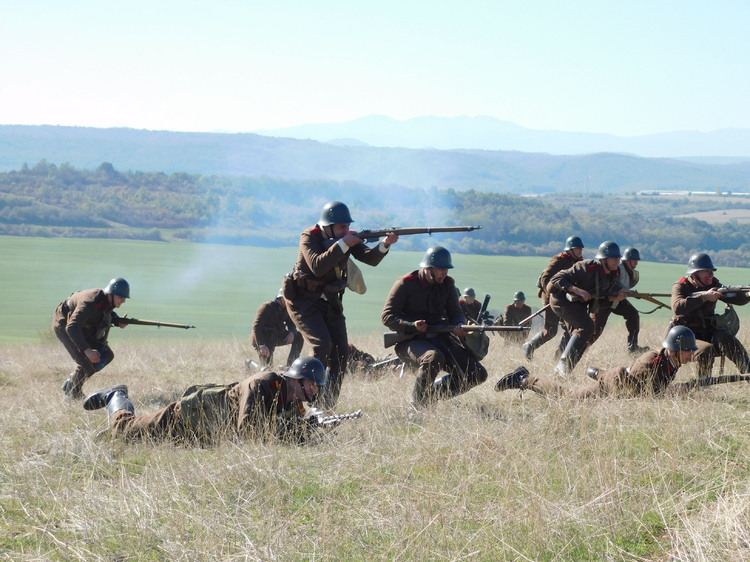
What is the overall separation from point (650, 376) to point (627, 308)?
5.49 metres

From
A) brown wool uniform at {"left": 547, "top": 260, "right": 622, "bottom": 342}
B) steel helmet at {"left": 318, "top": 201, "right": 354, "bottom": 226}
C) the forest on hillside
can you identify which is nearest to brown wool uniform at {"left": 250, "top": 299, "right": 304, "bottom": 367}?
brown wool uniform at {"left": 547, "top": 260, "right": 622, "bottom": 342}

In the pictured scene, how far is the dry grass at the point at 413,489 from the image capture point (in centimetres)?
507

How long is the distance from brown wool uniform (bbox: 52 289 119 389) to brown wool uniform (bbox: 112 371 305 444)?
10.1 ft

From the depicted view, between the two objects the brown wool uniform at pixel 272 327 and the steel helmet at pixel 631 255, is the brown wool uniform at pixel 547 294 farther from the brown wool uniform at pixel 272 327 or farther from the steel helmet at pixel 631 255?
the brown wool uniform at pixel 272 327

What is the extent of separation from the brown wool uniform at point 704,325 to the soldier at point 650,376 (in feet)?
3.54

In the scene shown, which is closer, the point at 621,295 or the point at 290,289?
the point at 290,289

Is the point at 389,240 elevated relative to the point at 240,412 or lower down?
elevated

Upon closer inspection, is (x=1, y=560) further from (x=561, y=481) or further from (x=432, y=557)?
(x=561, y=481)

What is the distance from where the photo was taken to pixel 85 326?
10586 mm

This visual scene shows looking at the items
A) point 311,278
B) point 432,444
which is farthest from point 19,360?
point 432,444

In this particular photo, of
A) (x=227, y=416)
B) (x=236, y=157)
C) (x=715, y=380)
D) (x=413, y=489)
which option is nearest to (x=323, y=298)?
(x=227, y=416)

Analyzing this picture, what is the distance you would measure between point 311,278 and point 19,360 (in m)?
8.22

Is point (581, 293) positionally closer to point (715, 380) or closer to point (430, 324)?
point (715, 380)

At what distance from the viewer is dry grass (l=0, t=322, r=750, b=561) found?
5070 mm
